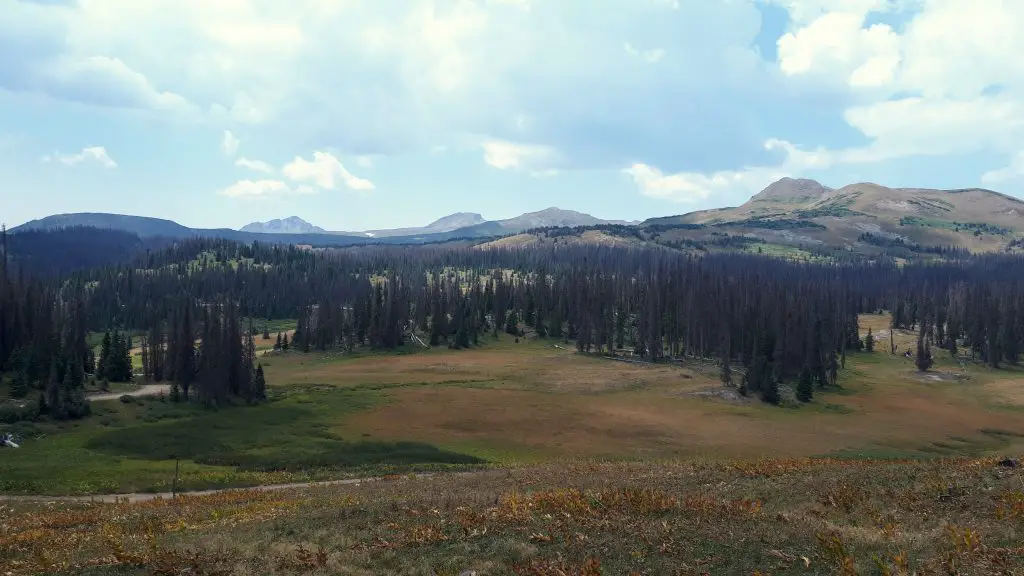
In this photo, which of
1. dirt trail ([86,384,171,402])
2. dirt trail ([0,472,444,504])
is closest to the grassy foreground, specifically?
dirt trail ([0,472,444,504])

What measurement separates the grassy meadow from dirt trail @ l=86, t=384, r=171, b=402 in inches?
231

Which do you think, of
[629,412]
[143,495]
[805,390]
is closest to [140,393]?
[143,495]

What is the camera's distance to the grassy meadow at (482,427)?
5601 cm

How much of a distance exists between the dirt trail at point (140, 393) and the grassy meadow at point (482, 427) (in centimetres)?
588

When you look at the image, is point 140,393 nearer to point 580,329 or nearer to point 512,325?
point 580,329

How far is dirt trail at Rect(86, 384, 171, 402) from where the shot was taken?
87.2 metres

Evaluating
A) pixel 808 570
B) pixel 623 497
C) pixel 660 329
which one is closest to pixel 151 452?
pixel 623 497

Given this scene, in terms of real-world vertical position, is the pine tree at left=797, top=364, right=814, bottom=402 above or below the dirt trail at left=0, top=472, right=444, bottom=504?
below

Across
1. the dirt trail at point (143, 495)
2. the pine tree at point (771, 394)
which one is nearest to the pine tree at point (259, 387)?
the dirt trail at point (143, 495)

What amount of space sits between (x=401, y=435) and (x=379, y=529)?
48766mm

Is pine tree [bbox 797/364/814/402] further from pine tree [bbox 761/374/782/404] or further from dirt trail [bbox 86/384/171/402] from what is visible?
dirt trail [bbox 86/384/171/402]

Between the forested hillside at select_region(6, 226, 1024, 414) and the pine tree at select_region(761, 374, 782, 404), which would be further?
the pine tree at select_region(761, 374, 782, 404)

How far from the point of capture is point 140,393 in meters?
94.9

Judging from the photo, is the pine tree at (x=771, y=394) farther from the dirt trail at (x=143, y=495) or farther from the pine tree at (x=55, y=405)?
the pine tree at (x=55, y=405)
